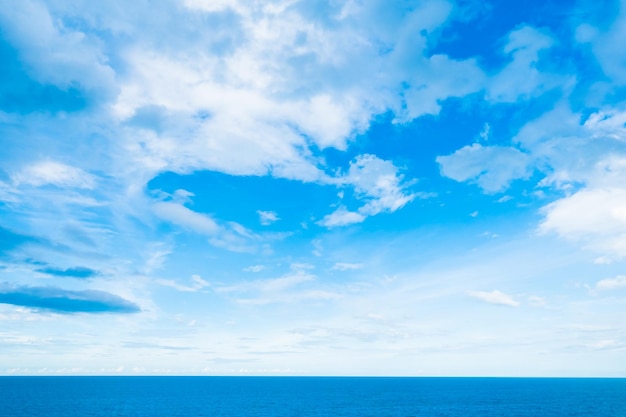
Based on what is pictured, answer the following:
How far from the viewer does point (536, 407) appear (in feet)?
523

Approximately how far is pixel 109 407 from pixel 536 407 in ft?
568

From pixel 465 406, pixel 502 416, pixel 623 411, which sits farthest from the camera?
pixel 465 406

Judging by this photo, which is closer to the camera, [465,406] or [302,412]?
[302,412]

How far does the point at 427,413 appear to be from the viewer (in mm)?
139875

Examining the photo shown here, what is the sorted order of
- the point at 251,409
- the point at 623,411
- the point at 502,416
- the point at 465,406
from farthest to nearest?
the point at 465,406, the point at 251,409, the point at 623,411, the point at 502,416

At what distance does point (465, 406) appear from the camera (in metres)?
162

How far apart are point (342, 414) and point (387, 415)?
1606 cm

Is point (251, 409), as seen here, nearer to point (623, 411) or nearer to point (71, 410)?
point (71, 410)

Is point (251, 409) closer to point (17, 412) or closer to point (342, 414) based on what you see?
point (342, 414)

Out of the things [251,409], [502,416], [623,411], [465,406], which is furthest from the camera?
[465,406]

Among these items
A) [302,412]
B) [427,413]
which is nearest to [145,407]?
[302,412]

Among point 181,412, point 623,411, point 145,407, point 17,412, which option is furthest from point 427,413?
point 17,412

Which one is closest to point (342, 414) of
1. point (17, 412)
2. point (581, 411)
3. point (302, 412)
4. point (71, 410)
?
point (302, 412)

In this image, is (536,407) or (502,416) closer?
(502,416)
